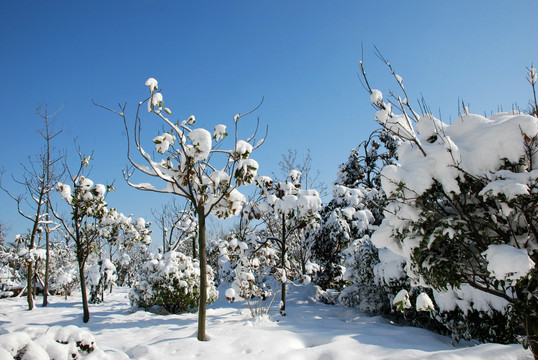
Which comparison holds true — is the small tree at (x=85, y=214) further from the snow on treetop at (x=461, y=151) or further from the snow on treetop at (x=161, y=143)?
the snow on treetop at (x=461, y=151)

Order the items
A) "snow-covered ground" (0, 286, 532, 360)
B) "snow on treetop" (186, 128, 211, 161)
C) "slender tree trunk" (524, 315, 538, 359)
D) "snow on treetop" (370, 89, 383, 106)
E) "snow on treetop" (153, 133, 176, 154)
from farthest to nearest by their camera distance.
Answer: "snow on treetop" (153, 133, 176, 154) < "snow on treetop" (186, 128, 211, 161) < "snow-covered ground" (0, 286, 532, 360) < "snow on treetop" (370, 89, 383, 106) < "slender tree trunk" (524, 315, 538, 359)

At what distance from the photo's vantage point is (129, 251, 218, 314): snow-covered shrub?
9117mm

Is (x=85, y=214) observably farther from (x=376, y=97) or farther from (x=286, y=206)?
(x=376, y=97)

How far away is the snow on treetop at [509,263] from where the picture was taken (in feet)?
7.23

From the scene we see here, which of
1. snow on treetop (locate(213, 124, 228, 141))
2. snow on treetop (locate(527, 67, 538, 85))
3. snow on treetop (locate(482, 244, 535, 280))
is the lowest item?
snow on treetop (locate(482, 244, 535, 280))

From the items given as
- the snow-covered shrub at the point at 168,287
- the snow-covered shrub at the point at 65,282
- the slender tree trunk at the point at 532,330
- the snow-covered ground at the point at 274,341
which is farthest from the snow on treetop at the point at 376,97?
the snow-covered shrub at the point at 65,282

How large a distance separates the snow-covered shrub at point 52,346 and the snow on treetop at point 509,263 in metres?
3.66

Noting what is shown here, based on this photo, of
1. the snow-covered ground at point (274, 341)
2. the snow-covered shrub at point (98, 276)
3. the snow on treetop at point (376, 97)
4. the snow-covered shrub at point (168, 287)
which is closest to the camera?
the snow on treetop at point (376, 97)

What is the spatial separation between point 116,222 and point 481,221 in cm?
887

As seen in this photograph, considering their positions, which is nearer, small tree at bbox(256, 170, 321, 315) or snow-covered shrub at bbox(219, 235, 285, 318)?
snow-covered shrub at bbox(219, 235, 285, 318)

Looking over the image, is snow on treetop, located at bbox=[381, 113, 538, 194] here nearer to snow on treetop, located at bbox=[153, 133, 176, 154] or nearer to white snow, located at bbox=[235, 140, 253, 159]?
white snow, located at bbox=[235, 140, 253, 159]

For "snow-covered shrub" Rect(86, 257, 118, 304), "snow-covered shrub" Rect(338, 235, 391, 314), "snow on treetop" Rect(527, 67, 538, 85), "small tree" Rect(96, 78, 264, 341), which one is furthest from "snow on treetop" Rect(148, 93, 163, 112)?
"snow-covered shrub" Rect(86, 257, 118, 304)

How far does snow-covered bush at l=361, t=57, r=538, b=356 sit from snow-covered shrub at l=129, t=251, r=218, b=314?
300 inches

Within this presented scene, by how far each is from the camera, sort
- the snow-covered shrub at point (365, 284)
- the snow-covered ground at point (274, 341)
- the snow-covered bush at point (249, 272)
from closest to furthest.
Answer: the snow-covered ground at point (274, 341), the snow-covered bush at point (249, 272), the snow-covered shrub at point (365, 284)
